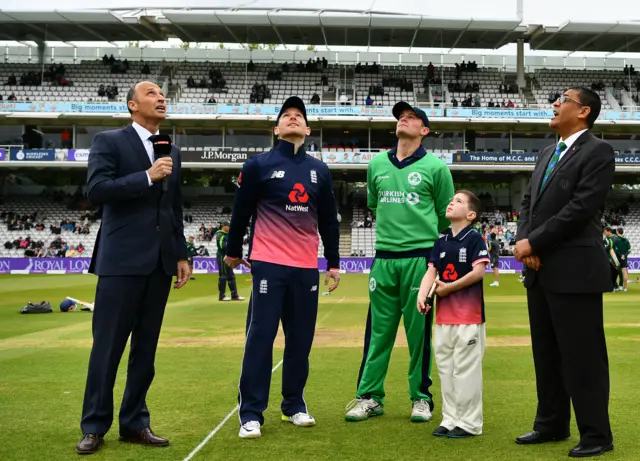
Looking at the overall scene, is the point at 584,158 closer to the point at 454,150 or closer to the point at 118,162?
the point at 118,162

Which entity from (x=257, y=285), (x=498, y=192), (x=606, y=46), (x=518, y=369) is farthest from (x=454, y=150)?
(x=257, y=285)

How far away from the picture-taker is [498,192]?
52281mm

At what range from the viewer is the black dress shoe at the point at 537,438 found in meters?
5.35

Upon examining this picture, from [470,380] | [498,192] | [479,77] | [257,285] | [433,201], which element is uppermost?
[479,77]

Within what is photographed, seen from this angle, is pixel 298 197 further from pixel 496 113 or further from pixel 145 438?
pixel 496 113

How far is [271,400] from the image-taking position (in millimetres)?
7074

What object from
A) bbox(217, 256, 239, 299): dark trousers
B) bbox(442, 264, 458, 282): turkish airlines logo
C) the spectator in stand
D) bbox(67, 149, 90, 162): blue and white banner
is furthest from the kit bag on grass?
the spectator in stand

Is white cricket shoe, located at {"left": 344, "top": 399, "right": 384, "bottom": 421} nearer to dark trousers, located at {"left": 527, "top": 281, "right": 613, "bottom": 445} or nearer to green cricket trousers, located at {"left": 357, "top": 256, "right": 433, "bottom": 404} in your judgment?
green cricket trousers, located at {"left": 357, "top": 256, "right": 433, "bottom": 404}

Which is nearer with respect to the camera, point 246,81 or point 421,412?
point 421,412

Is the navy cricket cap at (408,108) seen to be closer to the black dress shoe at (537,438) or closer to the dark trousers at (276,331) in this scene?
the dark trousers at (276,331)

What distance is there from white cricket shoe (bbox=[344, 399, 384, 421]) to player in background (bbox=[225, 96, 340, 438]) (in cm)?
36

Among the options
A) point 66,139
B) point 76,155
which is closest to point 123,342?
point 76,155

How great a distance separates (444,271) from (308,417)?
160cm

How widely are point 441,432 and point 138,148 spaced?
3.14m
